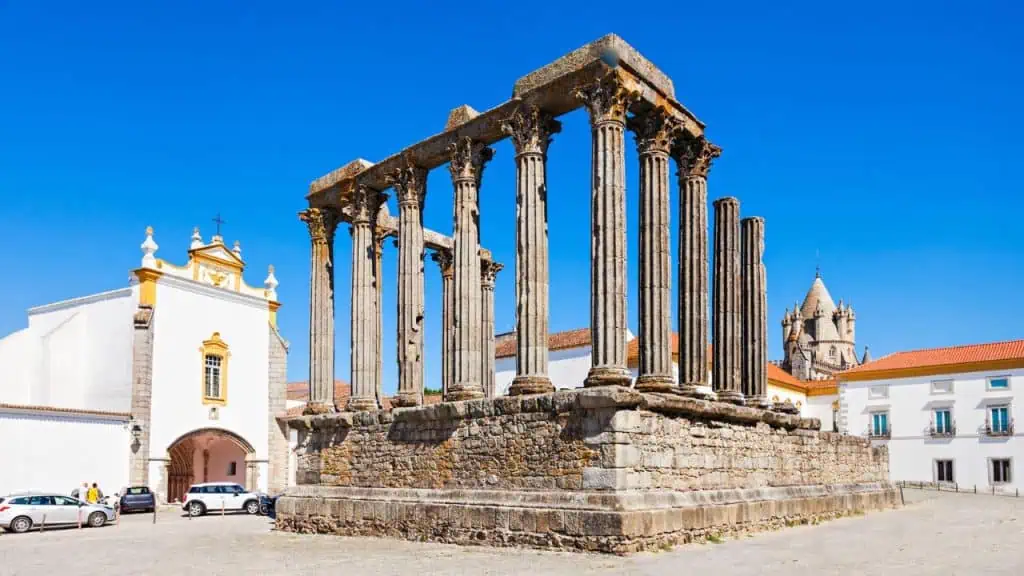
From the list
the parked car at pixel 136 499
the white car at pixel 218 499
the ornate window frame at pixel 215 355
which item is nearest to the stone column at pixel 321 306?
the white car at pixel 218 499

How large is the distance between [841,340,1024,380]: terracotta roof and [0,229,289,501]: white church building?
29260mm

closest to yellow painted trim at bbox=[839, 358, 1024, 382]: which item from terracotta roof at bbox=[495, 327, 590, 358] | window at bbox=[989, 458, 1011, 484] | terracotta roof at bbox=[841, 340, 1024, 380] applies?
terracotta roof at bbox=[841, 340, 1024, 380]

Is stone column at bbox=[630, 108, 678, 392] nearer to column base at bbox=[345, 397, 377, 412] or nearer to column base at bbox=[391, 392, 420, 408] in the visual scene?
column base at bbox=[391, 392, 420, 408]

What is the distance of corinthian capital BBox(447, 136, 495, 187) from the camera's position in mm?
17953

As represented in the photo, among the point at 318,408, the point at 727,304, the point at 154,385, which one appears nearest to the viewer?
the point at 727,304

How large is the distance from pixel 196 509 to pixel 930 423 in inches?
1313

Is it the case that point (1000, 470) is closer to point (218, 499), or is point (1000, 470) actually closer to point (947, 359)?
point (947, 359)

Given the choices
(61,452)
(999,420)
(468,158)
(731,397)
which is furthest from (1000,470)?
(61,452)

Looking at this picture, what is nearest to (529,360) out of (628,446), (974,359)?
(628,446)

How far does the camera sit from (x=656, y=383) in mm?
14945

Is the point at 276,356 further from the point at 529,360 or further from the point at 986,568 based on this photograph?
the point at 986,568

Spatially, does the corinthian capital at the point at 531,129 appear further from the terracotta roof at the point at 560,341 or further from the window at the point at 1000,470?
the window at the point at 1000,470

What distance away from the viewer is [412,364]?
19.5m

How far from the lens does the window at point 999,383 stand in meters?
42.0
